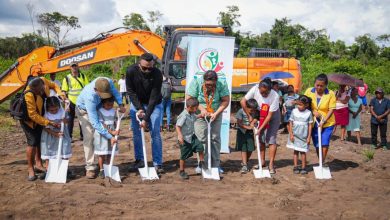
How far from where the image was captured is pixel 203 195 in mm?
5098

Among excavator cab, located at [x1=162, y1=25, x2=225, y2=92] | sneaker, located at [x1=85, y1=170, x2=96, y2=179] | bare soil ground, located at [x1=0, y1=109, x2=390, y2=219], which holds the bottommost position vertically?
bare soil ground, located at [x1=0, y1=109, x2=390, y2=219]

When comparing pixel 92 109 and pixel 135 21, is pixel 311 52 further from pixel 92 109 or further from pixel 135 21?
pixel 92 109

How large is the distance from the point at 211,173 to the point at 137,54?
622cm

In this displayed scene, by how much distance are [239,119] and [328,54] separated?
2988 centimetres

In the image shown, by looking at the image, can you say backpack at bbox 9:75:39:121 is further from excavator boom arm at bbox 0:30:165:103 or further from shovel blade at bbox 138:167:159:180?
excavator boom arm at bbox 0:30:165:103

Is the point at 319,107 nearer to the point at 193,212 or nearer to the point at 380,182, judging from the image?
the point at 380,182

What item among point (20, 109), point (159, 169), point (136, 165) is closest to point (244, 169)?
point (159, 169)

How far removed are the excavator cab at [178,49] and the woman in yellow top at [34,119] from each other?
536 cm

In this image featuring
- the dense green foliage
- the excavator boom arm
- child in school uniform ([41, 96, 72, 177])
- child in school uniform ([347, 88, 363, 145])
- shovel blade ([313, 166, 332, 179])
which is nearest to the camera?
child in school uniform ([41, 96, 72, 177])

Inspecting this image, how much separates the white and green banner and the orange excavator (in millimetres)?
3401

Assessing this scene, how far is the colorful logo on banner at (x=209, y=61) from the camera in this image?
7.30 m

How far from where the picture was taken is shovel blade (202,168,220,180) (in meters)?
5.90

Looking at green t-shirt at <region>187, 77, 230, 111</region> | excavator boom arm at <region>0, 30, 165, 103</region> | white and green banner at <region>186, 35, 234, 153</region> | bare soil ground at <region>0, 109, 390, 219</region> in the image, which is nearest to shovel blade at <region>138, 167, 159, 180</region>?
bare soil ground at <region>0, 109, 390, 219</region>

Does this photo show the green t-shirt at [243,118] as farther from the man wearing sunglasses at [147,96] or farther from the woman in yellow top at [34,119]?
the woman in yellow top at [34,119]
